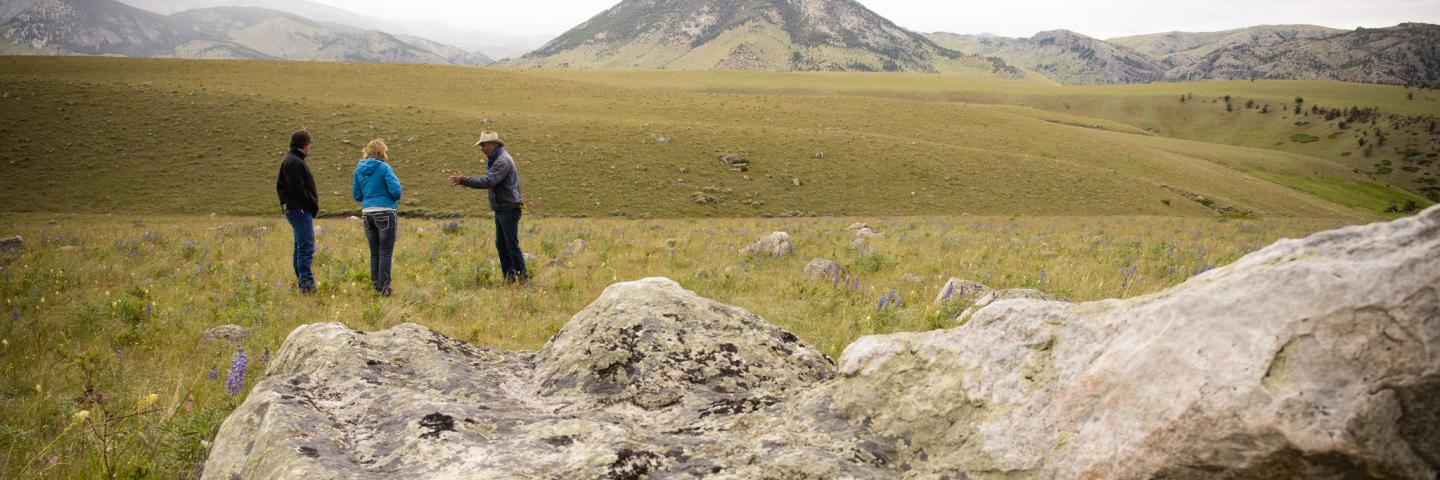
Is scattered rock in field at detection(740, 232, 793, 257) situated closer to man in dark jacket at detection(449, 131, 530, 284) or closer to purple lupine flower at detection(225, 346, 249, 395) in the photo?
man in dark jacket at detection(449, 131, 530, 284)

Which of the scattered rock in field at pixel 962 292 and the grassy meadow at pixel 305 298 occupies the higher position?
the scattered rock in field at pixel 962 292

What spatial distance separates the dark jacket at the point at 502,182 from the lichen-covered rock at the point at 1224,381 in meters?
8.04

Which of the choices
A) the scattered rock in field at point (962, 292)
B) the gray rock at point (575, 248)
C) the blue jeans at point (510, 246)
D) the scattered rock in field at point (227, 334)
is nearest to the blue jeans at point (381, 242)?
the blue jeans at point (510, 246)

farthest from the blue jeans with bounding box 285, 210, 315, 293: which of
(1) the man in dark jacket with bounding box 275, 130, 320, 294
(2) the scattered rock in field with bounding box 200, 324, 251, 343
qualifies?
(2) the scattered rock in field with bounding box 200, 324, 251, 343

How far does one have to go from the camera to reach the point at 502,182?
967 centimetres

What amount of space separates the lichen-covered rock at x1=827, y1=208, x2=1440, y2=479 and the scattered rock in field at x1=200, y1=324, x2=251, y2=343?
698 cm

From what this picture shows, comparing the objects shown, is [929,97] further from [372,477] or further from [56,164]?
[372,477]

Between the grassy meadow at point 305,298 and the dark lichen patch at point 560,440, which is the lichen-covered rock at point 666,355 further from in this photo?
the grassy meadow at point 305,298

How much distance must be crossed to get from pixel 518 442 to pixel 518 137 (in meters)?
44.7

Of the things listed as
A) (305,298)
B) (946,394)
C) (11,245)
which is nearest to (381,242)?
(305,298)

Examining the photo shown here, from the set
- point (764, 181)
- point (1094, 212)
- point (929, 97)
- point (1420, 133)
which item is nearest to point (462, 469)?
point (764, 181)

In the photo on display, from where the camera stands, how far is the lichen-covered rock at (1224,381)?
66.0 inches

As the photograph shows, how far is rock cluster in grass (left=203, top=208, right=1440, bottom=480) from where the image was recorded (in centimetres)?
174

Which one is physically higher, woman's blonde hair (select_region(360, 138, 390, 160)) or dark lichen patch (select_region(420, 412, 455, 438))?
woman's blonde hair (select_region(360, 138, 390, 160))
